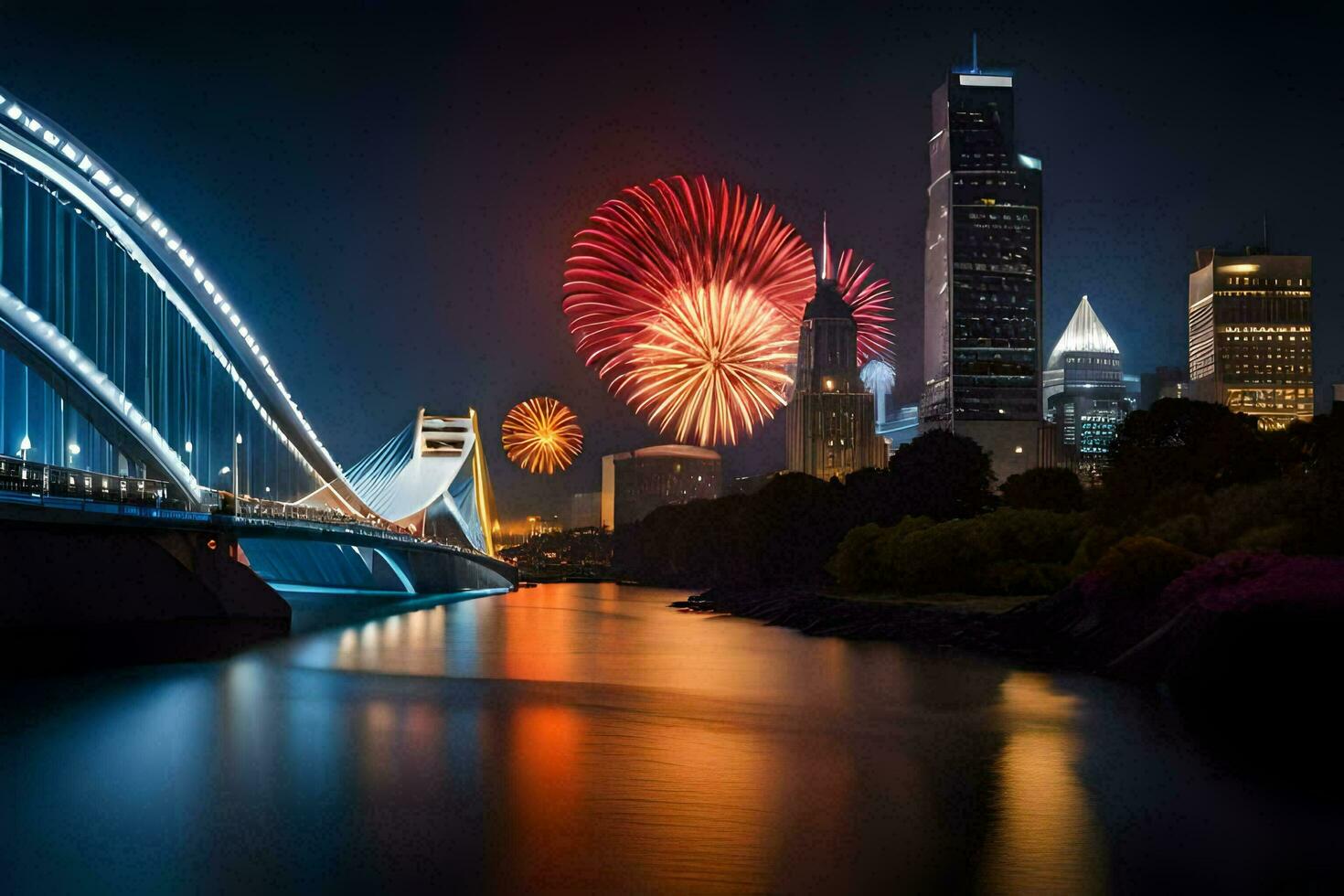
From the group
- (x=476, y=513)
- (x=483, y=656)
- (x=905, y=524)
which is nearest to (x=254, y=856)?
(x=483, y=656)

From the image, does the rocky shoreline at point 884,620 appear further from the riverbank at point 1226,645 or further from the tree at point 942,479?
the tree at point 942,479

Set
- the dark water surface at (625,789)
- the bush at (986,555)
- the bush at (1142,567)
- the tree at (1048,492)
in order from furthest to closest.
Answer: the tree at (1048,492), the bush at (986,555), the bush at (1142,567), the dark water surface at (625,789)

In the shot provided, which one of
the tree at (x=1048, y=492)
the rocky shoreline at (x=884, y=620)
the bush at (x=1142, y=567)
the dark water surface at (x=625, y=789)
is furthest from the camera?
the tree at (x=1048, y=492)

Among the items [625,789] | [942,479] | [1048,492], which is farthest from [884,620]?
[942,479]

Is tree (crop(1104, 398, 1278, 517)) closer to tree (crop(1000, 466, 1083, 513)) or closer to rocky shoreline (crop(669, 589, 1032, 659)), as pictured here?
rocky shoreline (crop(669, 589, 1032, 659))

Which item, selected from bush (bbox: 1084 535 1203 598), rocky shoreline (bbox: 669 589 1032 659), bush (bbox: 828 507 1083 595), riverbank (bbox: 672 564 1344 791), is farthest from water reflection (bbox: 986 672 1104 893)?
bush (bbox: 828 507 1083 595)

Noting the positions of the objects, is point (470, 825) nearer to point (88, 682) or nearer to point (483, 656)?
point (88, 682)

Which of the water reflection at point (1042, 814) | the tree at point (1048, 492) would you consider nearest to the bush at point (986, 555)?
the tree at point (1048, 492)
